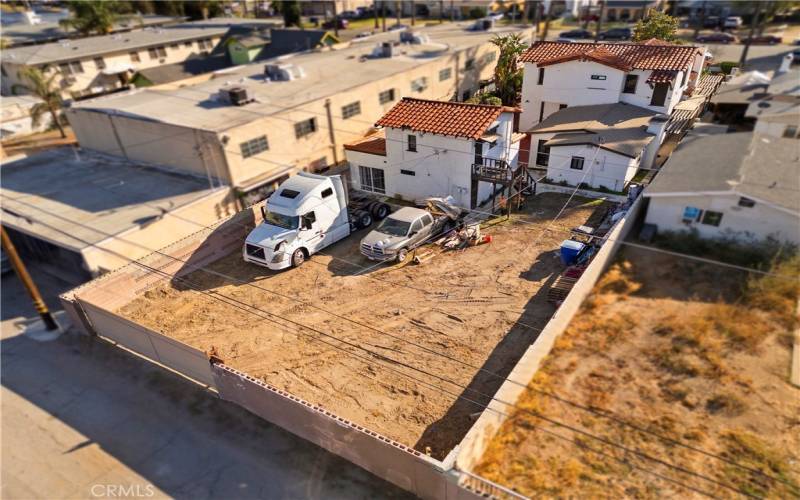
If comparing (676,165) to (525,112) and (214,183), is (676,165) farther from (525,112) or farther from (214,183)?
(214,183)

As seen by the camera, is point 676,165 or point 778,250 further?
point 676,165

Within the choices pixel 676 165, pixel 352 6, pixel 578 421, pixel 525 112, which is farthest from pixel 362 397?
pixel 352 6

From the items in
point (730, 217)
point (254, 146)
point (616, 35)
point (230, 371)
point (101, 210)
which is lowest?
point (230, 371)

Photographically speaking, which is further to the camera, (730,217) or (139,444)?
(730,217)

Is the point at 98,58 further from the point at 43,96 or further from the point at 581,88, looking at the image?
the point at 581,88

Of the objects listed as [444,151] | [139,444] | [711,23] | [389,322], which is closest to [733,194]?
[444,151]

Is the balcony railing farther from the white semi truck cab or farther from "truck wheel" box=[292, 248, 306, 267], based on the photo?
"truck wheel" box=[292, 248, 306, 267]
